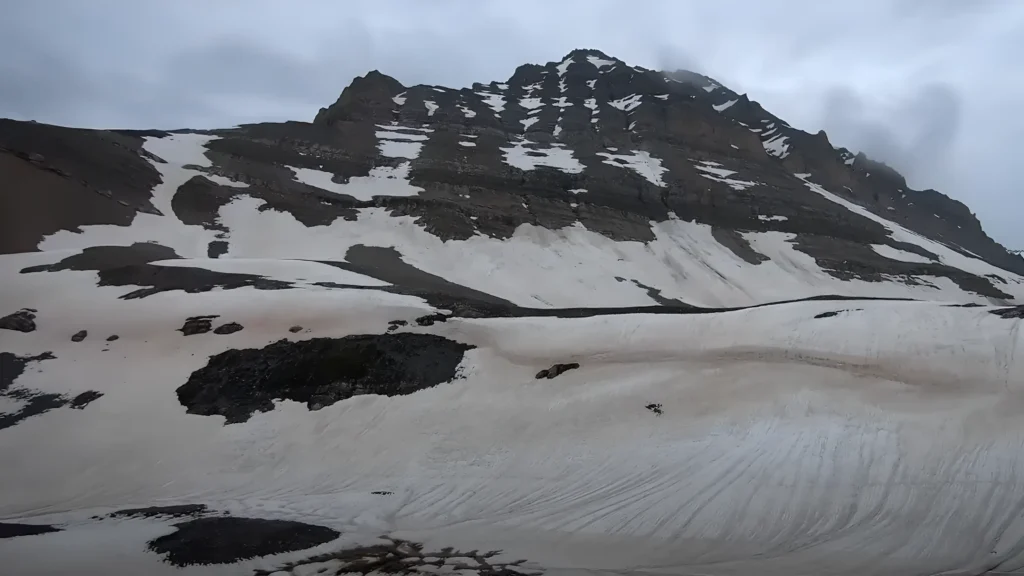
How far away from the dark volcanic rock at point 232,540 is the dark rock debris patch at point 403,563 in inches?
30.2

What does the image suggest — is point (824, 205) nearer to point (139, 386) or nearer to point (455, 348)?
point (455, 348)

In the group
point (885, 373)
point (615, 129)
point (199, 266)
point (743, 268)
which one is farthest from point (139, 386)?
point (615, 129)

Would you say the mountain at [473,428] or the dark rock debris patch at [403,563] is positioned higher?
the mountain at [473,428]

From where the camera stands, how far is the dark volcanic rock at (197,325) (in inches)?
864

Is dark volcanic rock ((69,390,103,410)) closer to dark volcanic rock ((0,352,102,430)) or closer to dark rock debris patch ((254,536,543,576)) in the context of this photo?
dark volcanic rock ((0,352,102,430))

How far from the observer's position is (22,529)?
11.3 metres

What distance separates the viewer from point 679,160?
102188 mm

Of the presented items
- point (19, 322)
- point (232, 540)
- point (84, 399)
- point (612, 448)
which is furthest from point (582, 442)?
point (19, 322)

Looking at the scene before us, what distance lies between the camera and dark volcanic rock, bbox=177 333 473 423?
18000 millimetres

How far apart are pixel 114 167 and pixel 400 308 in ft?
170

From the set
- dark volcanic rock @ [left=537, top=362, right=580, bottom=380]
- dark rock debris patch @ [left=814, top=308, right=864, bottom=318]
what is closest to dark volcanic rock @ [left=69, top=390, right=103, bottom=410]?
dark volcanic rock @ [left=537, top=362, right=580, bottom=380]

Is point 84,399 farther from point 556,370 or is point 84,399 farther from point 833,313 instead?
point 833,313

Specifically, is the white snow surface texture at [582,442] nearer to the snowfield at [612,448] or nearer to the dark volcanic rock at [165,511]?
the snowfield at [612,448]

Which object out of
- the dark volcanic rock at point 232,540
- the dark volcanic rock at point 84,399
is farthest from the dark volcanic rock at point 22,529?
the dark volcanic rock at point 84,399
